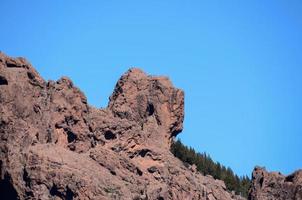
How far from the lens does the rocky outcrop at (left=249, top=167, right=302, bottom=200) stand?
142 metres

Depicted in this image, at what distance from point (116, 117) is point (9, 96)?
80.1ft

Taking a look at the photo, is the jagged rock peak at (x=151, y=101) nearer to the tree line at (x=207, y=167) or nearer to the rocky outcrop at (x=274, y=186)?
the tree line at (x=207, y=167)

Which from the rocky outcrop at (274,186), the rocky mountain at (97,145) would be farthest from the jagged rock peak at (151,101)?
the rocky outcrop at (274,186)

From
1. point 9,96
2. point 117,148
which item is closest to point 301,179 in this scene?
point 117,148

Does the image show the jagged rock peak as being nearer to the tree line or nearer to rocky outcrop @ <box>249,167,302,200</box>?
the tree line

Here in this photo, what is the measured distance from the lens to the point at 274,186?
478 feet

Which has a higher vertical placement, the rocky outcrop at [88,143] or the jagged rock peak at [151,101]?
the jagged rock peak at [151,101]

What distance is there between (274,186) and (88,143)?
35.2 meters

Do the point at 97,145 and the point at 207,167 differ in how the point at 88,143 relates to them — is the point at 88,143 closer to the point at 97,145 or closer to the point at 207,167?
the point at 97,145

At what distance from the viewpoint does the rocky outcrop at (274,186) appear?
141625 millimetres

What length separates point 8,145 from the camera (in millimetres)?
148875

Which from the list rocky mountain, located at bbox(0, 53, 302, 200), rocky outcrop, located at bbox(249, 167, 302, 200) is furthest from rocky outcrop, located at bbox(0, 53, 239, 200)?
rocky outcrop, located at bbox(249, 167, 302, 200)

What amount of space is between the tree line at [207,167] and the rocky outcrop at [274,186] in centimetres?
3536

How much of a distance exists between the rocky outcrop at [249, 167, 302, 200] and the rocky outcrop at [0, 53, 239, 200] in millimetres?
12968
